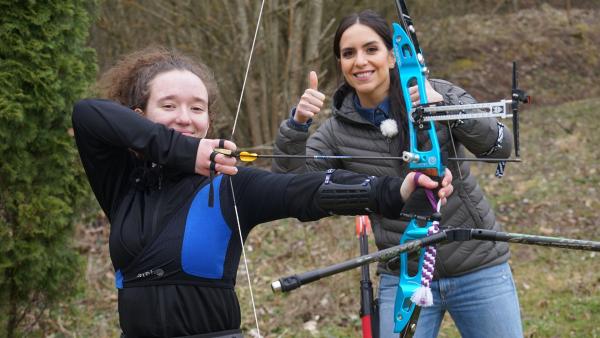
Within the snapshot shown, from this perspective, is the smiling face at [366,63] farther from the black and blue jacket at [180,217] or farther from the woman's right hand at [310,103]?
the black and blue jacket at [180,217]

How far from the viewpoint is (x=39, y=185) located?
3623 mm

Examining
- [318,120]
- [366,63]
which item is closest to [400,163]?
[366,63]

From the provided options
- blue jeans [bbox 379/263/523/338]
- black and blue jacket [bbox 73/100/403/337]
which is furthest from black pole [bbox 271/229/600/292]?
blue jeans [bbox 379/263/523/338]

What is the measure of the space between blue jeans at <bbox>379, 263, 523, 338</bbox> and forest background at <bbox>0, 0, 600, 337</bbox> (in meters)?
1.93

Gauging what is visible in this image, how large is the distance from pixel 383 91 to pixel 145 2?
5590 mm

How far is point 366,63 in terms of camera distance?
2.35 metres

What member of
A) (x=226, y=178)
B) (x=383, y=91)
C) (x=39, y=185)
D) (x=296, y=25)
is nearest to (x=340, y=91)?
(x=383, y=91)

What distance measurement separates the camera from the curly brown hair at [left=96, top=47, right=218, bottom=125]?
1977 mm

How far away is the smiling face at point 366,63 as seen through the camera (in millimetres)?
2350

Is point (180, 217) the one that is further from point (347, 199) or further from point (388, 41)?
point (388, 41)

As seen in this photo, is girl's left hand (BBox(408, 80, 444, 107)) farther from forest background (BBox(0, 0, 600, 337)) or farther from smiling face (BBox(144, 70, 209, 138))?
A: forest background (BBox(0, 0, 600, 337))

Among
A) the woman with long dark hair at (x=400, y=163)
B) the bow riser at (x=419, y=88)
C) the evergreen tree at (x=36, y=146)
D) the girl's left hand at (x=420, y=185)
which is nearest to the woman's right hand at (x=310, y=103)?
the woman with long dark hair at (x=400, y=163)

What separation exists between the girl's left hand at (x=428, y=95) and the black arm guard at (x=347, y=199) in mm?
408

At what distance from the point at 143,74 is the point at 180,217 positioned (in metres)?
0.44
